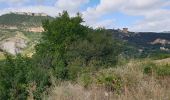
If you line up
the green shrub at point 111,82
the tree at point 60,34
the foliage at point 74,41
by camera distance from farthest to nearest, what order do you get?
the tree at point 60,34
the foliage at point 74,41
the green shrub at point 111,82

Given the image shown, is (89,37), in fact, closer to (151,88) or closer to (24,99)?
(24,99)

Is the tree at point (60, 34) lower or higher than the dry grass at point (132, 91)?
lower

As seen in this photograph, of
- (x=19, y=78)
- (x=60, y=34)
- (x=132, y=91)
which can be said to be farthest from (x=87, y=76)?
(x=60, y=34)

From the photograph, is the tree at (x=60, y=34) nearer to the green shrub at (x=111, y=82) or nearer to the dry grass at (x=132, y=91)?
the green shrub at (x=111, y=82)

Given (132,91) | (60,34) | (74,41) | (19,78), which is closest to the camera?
(132,91)

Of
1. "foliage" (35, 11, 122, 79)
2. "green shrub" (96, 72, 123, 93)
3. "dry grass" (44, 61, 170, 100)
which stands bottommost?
"foliage" (35, 11, 122, 79)

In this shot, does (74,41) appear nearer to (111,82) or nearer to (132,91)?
(111,82)

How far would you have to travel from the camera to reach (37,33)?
197625mm

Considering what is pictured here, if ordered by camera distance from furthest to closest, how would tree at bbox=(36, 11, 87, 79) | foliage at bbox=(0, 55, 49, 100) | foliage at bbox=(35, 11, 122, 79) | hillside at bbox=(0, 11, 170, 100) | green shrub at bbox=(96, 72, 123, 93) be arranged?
tree at bbox=(36, 11, 87, 79) < foliage at bbox=(35, 11, 122, 79) < foliage at bbox=(0, 55, 49, 100) < green shrub at bbox=(96, 72, 123, 93) < hillside at bbox=(0, 11, 170, 100)

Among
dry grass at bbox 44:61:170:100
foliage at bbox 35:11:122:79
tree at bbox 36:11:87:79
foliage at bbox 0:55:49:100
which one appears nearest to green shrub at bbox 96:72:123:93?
dry grass at bbox 44:61:170:100

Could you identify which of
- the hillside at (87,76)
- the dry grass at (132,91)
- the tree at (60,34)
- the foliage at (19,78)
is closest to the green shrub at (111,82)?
the hillside at (87,76)

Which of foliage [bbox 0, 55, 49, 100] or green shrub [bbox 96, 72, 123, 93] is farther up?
green shrub [bbox 96, 72, 123, 93]

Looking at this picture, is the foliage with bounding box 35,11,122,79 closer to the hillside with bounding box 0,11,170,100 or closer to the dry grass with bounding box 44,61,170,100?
the hillside with bounding box 0,11,170,100

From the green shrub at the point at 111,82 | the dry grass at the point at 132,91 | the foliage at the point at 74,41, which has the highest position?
the dry grass at the point at 132,91
